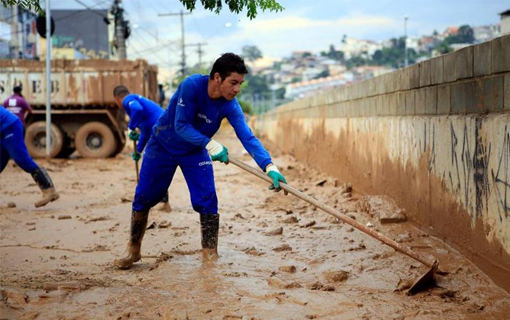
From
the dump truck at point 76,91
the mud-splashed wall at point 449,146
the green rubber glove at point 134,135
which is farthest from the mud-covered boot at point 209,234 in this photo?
the dump truck at point 76,91

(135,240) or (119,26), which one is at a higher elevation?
(119,26)

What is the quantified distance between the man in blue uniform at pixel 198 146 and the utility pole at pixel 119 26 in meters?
21.6

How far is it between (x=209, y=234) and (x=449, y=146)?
2.07m

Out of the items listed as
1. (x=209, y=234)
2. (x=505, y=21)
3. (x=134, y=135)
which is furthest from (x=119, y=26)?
(x=209, y=234)

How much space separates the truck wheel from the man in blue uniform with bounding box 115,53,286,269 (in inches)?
498

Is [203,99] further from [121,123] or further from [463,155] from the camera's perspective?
[121,123]

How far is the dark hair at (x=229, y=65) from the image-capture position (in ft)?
16.3

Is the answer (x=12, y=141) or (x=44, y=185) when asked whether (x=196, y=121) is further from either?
(x=44, y=185)

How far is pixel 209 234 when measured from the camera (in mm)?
5547

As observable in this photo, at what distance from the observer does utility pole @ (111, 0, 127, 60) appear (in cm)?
2609

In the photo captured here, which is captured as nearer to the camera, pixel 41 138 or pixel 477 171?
pixel 477 171

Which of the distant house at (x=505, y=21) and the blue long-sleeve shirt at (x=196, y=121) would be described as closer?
the blue long-sleeve shirt at (x=196, y=121)

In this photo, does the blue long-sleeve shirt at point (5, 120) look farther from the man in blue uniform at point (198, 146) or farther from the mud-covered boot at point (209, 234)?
the mud-covered boot at point (209, 234)

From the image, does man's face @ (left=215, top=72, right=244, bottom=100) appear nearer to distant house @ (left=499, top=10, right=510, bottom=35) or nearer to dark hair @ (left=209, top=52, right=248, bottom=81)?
dark hair @ (left=209, top=52, right=248, bottom=81)
